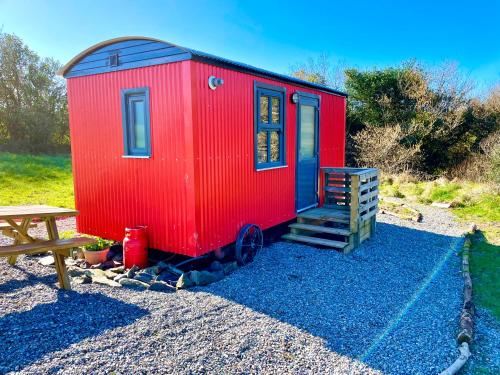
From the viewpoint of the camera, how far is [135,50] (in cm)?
518

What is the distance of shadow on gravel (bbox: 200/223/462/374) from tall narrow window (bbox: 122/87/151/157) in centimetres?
227

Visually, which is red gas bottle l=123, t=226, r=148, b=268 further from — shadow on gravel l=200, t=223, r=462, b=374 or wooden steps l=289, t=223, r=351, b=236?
wooden steps l=289, t=223, r=351, b=236

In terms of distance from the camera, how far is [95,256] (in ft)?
17.7

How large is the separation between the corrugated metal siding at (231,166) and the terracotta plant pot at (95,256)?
61.9 inches

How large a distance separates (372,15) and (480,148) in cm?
704

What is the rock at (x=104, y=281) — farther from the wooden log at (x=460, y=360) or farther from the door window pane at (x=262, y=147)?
the wooden log at (x=460, y=360)

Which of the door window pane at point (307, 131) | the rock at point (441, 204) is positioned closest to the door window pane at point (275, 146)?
the door window pane at point (307, 131)

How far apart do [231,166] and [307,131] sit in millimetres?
2426

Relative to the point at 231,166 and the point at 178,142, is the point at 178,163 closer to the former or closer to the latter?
the point at 178,142

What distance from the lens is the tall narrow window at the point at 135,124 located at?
5.26m

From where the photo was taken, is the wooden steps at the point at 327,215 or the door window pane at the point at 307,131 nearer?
the wooden steps at the point at 327,215

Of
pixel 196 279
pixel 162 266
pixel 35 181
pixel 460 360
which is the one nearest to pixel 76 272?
pixel 162 266

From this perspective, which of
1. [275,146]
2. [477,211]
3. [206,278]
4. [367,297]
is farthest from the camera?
[477,211]

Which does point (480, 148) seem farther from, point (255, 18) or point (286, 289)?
point (286, 289)
